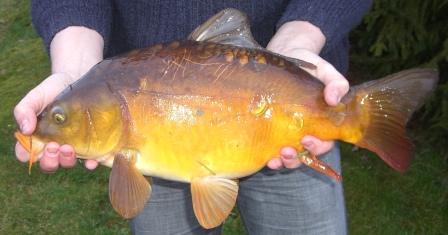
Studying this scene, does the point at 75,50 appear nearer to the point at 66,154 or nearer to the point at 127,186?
the point at 66,154

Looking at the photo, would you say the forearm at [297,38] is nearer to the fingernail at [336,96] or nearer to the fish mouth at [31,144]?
the fingernail at [336,96]

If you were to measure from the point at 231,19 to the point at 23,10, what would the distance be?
771 centimetres

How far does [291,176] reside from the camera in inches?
86.9

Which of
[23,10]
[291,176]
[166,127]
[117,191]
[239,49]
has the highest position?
[239,49]

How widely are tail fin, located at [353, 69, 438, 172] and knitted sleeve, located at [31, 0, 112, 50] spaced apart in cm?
92

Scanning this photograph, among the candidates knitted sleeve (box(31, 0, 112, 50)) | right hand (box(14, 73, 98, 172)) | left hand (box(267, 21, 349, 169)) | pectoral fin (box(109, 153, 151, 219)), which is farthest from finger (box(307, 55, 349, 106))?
knitted sleeve (box(31, 0, 112, 50))

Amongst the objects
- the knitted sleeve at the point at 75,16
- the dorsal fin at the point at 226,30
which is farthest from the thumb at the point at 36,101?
the dorsal fin at the point at 226,30

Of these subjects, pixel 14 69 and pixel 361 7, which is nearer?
pixel 361 7

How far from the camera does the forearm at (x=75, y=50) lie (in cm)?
212

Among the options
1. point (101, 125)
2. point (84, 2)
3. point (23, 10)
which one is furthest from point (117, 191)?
point (23, 10)

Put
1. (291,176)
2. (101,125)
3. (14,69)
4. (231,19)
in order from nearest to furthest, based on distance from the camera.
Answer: (101,125)
(231,19)
(291,176)
(14,69)

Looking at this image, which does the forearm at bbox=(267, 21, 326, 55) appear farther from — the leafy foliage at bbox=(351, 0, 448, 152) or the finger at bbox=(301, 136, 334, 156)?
the leafy foliage at bbox=(351, 0, 448, 152)

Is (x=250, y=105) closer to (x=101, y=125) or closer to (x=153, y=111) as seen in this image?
(x=153, y=111)

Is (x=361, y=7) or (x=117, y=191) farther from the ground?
(x=361, y=7)
